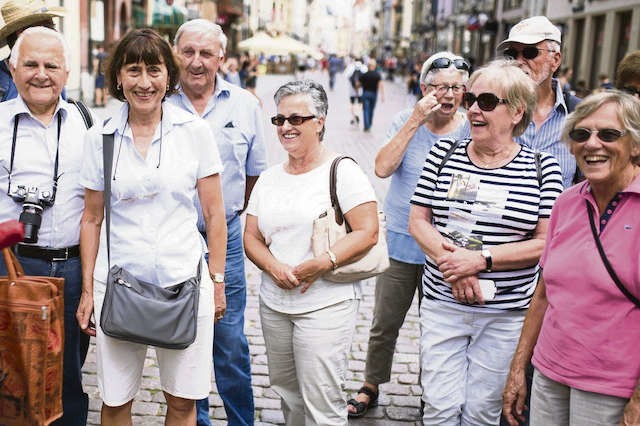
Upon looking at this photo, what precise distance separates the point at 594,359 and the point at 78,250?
2.25 metres

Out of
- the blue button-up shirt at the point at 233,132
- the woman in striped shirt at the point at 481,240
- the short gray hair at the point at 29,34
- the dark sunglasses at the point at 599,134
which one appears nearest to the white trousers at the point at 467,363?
the woman in striped shirt at the point at 481,240

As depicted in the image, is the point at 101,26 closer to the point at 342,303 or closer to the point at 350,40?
the point at 342,303

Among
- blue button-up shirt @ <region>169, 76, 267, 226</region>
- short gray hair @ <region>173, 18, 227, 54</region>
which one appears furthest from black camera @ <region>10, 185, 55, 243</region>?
short gray hair @ <region>173, 18, 227, 54</region>

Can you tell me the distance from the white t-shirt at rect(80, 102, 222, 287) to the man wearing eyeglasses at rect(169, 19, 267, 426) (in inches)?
26.8

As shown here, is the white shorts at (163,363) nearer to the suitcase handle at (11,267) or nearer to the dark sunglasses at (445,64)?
the suitcase handle at (11,267)

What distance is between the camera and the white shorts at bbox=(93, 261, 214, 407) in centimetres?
299

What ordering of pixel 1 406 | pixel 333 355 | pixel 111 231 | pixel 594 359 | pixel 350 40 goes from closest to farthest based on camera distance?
pixel 594 359 → pixel 1 406 → pixel 111 231 → pixel 333 355 → pixel 350 40

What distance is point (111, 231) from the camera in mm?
2967

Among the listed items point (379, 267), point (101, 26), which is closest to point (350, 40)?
point (101, 26)

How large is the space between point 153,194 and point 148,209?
69 mm

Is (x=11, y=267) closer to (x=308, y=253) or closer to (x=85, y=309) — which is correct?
(x=85, y=309)

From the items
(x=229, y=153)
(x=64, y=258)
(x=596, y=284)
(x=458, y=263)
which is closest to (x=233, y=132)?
(x=229, y=153)

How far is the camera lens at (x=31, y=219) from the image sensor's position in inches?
121

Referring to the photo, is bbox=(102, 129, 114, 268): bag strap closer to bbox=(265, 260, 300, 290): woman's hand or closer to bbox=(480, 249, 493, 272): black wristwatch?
bbox=(265, 260, 300, 290): woman's hand
